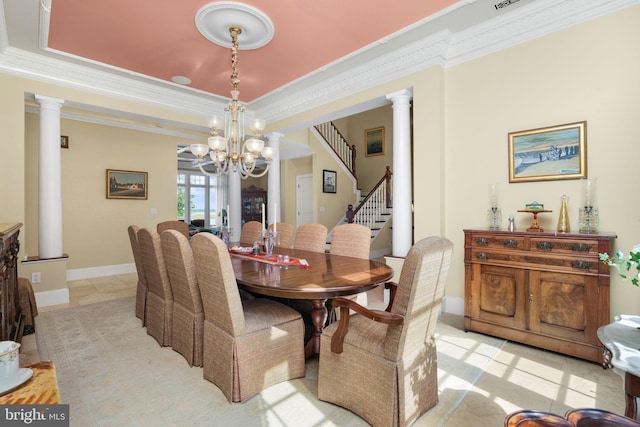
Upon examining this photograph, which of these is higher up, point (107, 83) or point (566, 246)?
point (107, 83)

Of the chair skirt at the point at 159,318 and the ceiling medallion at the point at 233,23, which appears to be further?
the ceiling medallion at the point at 233,23

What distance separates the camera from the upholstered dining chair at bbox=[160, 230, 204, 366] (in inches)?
88.2

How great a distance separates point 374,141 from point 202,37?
20.3ft

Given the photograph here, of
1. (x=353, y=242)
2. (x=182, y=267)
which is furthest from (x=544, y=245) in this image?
(x=182, y=267)

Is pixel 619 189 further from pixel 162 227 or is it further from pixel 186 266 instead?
pixel 162 227

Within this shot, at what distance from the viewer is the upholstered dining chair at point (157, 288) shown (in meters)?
2.60

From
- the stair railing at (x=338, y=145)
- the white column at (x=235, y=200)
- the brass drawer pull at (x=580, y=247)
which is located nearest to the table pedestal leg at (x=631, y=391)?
the brass drawer pull at (x=580, y=247)

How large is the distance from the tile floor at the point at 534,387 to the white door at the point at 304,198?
555 centimetres

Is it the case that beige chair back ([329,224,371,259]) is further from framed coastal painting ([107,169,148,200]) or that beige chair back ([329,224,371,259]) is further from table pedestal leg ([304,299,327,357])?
framed coastal painting ([107,169,148,200])

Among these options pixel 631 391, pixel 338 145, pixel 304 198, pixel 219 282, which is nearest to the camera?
pixel 631 391

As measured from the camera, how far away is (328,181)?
7.63m

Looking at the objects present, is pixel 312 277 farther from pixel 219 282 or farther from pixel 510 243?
pixel 510 243

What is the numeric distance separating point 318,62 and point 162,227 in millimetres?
2988

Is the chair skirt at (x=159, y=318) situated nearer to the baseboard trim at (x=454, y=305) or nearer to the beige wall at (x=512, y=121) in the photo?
the beige wall at (x=512, y=121)
